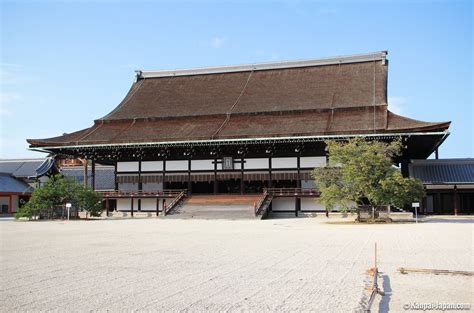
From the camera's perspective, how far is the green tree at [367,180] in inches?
888

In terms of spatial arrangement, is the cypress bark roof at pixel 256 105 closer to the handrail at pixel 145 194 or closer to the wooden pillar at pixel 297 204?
the handrail at pixel 145 194

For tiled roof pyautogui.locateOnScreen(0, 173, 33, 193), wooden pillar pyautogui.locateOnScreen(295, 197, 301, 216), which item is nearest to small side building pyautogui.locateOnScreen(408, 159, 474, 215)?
wooden pillar pyautogui.locateOnScreen(295, 197, 301, 216)

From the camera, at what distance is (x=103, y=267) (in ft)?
29.8

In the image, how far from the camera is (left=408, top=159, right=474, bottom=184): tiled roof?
29938 mm

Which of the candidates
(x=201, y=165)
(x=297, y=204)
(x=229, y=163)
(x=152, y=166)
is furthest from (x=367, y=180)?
(x=152, y=166)

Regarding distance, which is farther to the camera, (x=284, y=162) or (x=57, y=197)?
(x=284, y=162)

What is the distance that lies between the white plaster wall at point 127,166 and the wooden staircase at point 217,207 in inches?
191

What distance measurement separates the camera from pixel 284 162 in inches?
1225

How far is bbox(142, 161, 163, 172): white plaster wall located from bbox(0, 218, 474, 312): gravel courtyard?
64.3 ft

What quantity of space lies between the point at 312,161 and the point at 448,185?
8.35m

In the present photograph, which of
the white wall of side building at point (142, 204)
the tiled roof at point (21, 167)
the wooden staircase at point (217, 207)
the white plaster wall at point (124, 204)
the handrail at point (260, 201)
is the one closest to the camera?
the handrail at point (260, 201)

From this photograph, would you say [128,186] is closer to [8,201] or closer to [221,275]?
[8,201]

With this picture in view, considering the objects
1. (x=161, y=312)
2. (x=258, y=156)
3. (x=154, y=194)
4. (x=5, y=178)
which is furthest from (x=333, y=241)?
(x=5, y=178)

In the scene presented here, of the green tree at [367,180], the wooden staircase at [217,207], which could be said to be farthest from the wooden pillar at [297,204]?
the green tree at [367,180]
